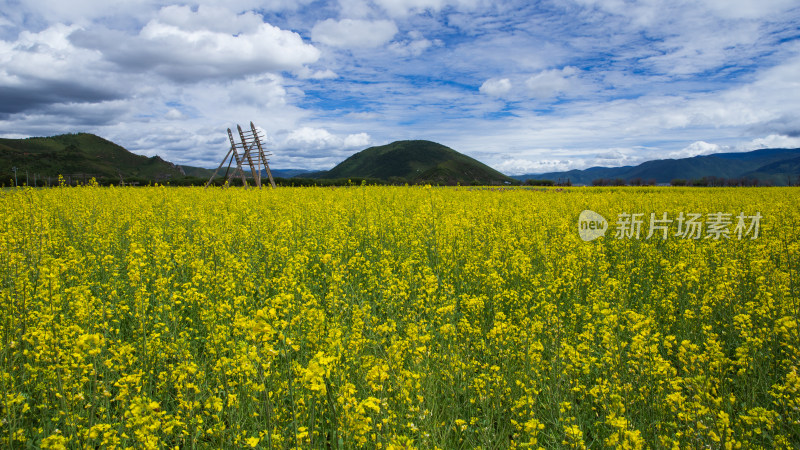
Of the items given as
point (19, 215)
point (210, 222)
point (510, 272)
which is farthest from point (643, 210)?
point (19, 215)

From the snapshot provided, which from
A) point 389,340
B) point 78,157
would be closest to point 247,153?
point 389,340

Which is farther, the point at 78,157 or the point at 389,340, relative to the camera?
the point at 78,157

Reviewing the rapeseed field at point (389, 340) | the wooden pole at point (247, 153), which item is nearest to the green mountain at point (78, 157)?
the wooden pole at point (247, 153)

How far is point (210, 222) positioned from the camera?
10086 mm

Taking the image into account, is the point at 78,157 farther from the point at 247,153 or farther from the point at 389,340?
the point at 389,340

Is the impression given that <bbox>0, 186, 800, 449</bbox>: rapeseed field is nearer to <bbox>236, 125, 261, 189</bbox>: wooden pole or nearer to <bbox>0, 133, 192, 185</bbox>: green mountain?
<bbox>236, 125, 261, 189</bbox>: wooden pole

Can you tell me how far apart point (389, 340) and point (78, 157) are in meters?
134

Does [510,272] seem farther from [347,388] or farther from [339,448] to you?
[347,388]

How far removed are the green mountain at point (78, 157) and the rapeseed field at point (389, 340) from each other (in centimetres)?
10129

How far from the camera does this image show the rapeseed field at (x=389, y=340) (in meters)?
2.75

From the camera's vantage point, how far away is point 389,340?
4.30 meters

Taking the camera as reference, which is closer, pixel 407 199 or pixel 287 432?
pixel 287 432

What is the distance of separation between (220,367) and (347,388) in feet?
4.47

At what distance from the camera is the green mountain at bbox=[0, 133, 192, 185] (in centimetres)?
9453
